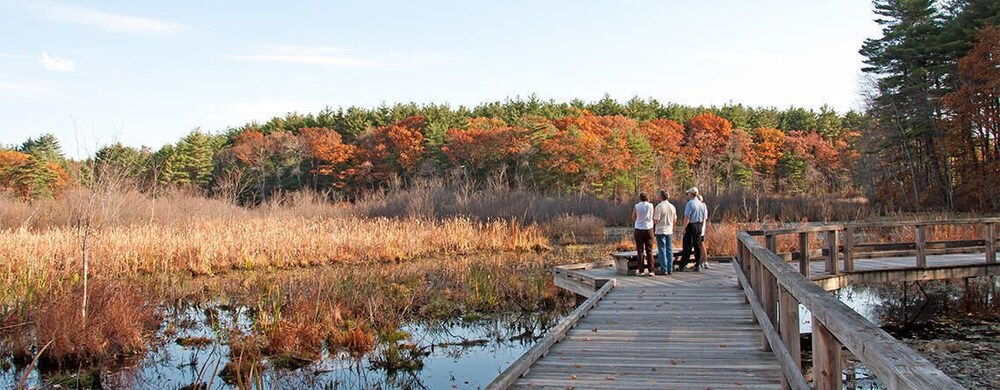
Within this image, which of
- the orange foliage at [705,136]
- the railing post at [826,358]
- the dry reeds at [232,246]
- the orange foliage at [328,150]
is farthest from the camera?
the orange foliage at [705,136]

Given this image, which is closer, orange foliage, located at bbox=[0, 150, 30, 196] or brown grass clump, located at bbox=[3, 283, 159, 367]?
brown grass clump, located at bbox=[3, 283, 159, 367]

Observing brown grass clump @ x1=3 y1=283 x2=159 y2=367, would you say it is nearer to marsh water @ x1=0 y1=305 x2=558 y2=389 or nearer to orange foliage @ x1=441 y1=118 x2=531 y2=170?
marsh water @ x1=0 y1=305 x2=558 y2=389

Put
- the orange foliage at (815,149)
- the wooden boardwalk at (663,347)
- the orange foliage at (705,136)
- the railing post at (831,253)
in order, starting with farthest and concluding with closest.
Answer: the orange foliage at (705,136) → the orange foliage at (815,149) → the railing post at (831,253) → the wooden boardwalk at (663,347)

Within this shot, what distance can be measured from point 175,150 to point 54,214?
36.0 metres

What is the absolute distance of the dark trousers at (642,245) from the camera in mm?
10758

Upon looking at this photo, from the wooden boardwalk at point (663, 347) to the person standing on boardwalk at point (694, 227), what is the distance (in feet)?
4.84

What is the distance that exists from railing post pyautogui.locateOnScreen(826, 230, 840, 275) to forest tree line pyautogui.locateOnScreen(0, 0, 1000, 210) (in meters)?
22.9


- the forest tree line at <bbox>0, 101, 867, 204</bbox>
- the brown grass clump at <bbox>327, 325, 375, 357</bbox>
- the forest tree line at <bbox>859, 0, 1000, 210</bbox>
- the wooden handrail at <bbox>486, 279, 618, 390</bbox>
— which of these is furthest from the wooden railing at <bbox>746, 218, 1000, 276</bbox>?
the forest tree line at <bbox>0, 101, 867, 204</bbox>

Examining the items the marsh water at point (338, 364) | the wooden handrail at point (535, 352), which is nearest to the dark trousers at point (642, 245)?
the marsh water at point (338, 364)

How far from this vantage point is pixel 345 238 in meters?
18.7

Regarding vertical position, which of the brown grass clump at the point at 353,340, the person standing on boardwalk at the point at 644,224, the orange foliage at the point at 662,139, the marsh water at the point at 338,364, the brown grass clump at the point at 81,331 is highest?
the orange foliage at the point at 662,139

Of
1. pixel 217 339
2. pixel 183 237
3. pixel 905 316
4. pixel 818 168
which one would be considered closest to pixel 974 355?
pixel 905 316

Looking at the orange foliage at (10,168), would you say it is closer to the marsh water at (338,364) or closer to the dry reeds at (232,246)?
the dry reeds at (232,246)

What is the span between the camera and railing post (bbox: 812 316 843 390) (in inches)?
107
